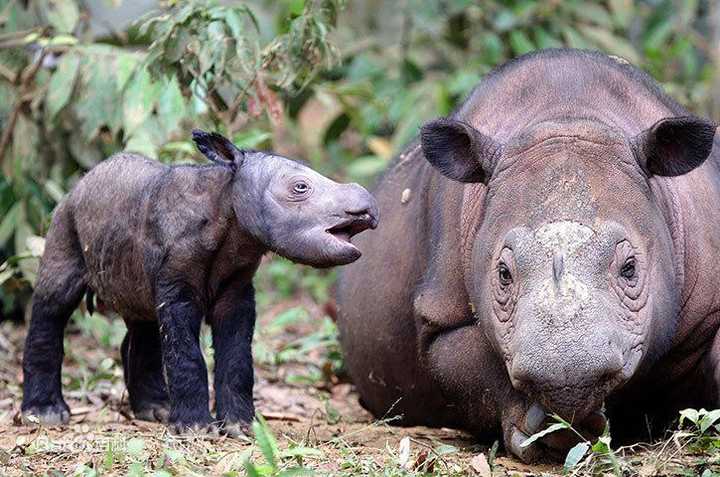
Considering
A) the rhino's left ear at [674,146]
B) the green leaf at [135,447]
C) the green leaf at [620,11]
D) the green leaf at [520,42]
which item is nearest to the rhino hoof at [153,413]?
the green leaf at [135,447]

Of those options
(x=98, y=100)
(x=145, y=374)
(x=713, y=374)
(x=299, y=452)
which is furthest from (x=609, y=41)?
(x=299, y=452)

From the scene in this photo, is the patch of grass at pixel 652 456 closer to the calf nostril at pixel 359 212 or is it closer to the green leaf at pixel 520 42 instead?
the calf nostril at pixel 359 212

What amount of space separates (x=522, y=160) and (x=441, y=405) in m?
1.63

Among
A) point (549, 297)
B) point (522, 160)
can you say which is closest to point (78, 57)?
point (522, 160)

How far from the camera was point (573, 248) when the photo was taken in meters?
5.15

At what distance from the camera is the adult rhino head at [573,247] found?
498 cm

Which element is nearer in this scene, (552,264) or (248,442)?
(552,264)

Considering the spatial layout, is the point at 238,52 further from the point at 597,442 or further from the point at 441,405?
the point at 597,442

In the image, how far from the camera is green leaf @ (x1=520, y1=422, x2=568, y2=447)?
5.16 meters

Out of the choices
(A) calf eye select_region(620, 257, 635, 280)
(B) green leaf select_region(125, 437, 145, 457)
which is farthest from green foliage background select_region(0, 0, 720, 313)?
(A) calf eye select_region(620, 257, 635, 280)

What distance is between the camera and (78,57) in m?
8.82

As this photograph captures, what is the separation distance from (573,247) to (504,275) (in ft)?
1.30

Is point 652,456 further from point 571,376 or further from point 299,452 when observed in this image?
point 299,452

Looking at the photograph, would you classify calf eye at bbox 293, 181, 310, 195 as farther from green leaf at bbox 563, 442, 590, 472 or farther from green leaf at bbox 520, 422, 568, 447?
green leaf at bbox 563, 442, 590, 472
